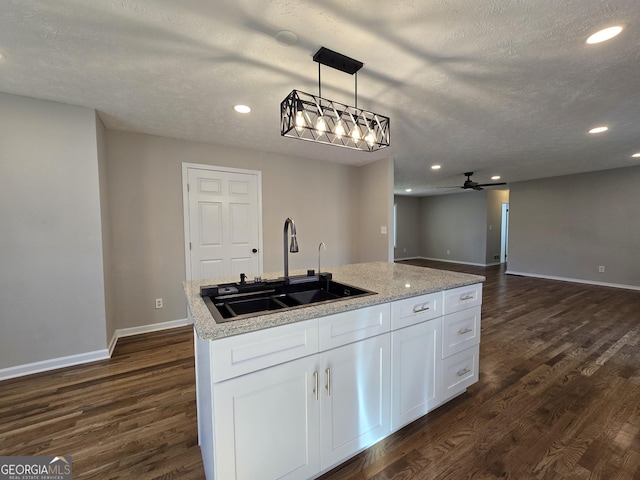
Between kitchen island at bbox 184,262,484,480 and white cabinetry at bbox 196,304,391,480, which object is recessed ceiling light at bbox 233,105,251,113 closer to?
kitchen island at bbox 184,262,484,480

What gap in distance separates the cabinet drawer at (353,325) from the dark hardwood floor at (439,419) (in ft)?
2.36

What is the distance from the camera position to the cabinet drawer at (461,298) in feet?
6.03

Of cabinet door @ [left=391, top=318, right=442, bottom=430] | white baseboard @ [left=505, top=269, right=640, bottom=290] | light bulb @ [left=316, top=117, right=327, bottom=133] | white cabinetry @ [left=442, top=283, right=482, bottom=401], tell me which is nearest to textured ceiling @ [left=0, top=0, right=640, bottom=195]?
light bulb @ [left=316, top=117, right=327, bottom=133]

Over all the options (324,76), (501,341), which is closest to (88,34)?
(324,76)

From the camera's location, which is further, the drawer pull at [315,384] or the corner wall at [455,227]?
the corner wall at [455,227]

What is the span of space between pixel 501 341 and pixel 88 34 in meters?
4.30

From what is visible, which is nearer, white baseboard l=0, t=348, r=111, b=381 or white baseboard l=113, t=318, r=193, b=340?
white baseboard l=0, t=348, r=111, b=381

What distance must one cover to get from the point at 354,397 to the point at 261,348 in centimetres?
64

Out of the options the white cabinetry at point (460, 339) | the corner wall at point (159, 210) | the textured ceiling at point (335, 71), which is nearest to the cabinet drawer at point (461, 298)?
the white cabinetry at point (460, 339)

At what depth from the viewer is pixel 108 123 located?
2.92 m

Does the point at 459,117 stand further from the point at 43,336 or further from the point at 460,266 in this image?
the point at 460,266

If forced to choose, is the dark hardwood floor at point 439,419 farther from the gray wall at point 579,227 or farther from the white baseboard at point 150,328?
the gray wall at point 579,227

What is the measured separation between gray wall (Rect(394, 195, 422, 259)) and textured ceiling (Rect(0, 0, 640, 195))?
20.6ft

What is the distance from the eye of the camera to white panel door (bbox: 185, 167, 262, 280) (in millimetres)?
3562
